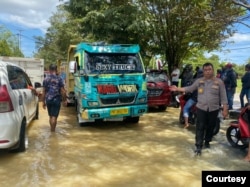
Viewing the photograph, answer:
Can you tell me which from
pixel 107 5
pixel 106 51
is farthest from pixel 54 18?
pixel 106 51

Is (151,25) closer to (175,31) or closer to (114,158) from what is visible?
(175,31)

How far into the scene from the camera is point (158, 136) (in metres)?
8.00

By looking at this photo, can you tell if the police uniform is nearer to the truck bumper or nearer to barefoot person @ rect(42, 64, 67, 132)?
the truck bumper

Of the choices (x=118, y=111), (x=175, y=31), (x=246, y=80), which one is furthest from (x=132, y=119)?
(x=175, y=31)

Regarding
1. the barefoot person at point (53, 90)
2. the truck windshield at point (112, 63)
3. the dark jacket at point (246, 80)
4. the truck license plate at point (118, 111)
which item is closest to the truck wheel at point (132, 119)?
the truck license plate at point (118, 111)

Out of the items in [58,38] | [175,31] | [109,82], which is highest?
[58,38]

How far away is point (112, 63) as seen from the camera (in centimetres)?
888

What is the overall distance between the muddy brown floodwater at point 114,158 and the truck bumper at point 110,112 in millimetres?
439

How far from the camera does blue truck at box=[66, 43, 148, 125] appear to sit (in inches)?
324

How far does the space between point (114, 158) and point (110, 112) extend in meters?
2.32

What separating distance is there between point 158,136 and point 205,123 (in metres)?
1.87

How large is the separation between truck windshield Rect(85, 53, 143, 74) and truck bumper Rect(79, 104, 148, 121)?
3.39ft

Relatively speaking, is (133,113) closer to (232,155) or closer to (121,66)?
(121,66)

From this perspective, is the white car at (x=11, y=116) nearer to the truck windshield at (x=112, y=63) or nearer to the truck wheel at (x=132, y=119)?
the truck windshield at (x=112, y=63)
